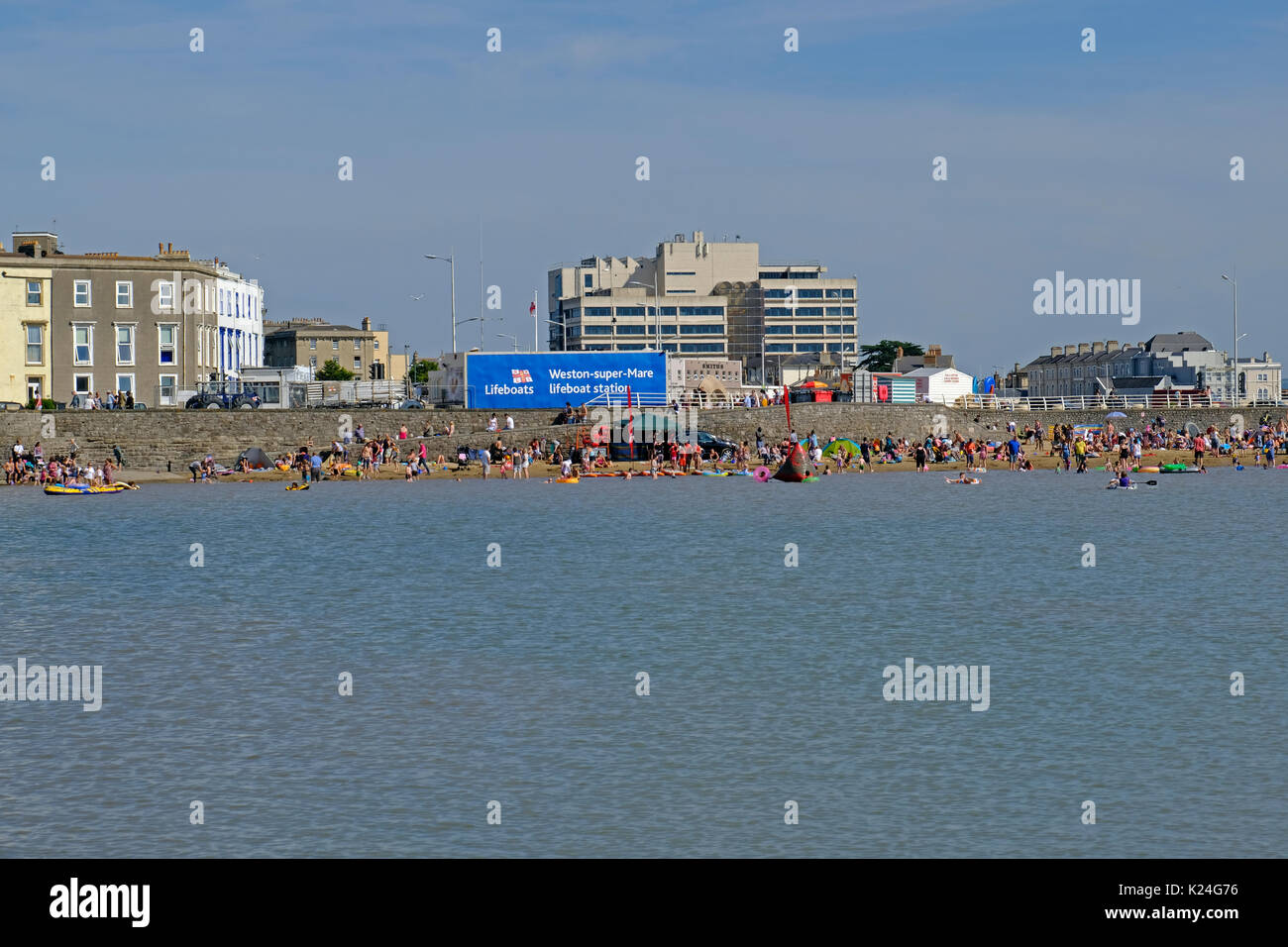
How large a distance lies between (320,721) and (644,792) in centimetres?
548

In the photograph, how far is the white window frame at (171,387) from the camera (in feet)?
261

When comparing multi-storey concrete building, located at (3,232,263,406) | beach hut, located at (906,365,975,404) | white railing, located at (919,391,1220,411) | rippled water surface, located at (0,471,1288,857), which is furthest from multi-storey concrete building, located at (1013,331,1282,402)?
rippled water surface, located at (0,471,1288,857)

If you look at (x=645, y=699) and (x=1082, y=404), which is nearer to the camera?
(x=645, y=699)

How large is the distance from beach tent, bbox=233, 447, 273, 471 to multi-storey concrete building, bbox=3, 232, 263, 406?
7.28m

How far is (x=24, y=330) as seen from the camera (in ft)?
259

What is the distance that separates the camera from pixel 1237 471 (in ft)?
281

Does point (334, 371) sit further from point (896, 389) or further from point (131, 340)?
point (896, 389)

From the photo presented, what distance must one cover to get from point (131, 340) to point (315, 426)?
42.2 ft

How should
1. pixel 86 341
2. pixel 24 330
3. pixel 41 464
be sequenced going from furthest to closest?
pixel 86 341 → pixel 24 330 → pixel 41 464

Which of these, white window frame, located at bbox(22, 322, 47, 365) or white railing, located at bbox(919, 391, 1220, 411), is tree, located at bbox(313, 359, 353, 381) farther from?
white railing, located at bbox(919, 391, 1220, 411)

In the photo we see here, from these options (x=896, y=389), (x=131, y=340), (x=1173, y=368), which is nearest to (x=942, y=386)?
(x=896, y=389)

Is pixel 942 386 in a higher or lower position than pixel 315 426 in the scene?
higher

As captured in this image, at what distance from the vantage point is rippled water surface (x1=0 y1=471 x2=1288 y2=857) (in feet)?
48.1

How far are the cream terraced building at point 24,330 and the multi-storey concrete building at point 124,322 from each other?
1.27 feet
